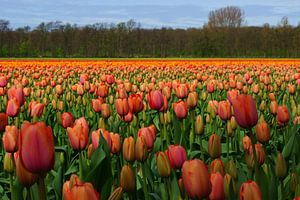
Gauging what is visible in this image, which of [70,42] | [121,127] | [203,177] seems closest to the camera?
[203,177]

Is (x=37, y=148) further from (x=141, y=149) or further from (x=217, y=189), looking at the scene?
(x=141, y=149)

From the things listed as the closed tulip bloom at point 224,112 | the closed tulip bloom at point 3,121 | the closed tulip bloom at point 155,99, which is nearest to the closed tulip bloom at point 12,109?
the closed tulip bloom at point 3,121

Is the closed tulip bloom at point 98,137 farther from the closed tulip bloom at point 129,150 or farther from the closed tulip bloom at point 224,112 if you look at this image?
the closed tulip bloom at point 224,112

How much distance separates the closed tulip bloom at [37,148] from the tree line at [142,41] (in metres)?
65.7

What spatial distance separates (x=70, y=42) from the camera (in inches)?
2972

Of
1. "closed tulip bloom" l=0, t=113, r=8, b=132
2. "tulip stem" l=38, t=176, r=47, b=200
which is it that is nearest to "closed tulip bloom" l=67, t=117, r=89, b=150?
"closed tulip bloom" l=0, t=113, r=8, b=132

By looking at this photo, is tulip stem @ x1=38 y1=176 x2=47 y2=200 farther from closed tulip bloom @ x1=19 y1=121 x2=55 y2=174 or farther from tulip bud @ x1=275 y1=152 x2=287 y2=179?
tulip bud @ x1=275 y1=152 x2=287 y2=179

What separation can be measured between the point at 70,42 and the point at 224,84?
70.7 metres

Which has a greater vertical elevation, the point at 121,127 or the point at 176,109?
the point at 176,109

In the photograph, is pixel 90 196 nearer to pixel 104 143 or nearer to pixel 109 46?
pixel 104 143

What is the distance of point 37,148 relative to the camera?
146cm

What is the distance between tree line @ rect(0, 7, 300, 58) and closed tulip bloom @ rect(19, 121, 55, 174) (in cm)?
6566

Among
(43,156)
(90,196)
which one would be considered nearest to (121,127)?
(43,156)

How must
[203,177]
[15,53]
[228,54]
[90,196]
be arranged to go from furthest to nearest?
[228,54] < [15,53] < [203,177] < [90,196]
